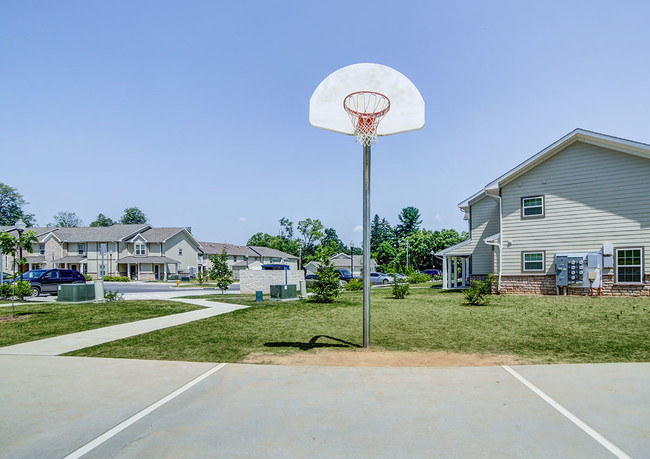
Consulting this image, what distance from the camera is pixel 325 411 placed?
458 centimetres

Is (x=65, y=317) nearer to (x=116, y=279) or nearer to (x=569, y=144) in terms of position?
(x=569, y=144)

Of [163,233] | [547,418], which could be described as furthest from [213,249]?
[547,418]

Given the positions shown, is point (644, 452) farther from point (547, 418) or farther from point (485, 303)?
point (485, 303)

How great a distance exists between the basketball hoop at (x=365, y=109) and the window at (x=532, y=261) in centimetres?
1654

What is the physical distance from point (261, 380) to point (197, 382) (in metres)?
0.91

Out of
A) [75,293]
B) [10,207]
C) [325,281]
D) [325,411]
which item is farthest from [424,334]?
[10,207]

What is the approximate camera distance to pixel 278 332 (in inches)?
403

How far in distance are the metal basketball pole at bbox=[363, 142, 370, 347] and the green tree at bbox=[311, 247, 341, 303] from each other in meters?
10.6

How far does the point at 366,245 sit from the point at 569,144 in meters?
17.5

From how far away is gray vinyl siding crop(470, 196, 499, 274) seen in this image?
25.6 meters

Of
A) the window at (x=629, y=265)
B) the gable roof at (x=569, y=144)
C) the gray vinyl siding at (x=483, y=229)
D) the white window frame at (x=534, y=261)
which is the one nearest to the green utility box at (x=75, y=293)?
the gable roof at (x=569, y=144)

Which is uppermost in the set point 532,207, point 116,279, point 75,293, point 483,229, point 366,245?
point 532,207

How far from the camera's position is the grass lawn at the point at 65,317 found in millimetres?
10273

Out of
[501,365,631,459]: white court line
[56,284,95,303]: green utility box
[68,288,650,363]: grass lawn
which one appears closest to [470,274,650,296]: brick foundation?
[68,288,650,363]: grass lawn
